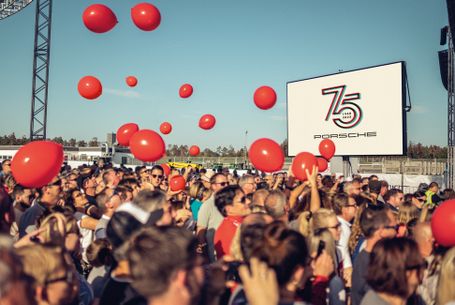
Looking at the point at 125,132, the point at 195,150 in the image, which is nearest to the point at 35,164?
the point at 125,132

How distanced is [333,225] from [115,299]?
6.48ft

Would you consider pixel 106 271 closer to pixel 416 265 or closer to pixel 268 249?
pixel 268 249

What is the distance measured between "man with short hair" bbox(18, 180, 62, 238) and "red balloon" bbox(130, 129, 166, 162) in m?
1.38

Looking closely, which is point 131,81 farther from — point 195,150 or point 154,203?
point 154,203

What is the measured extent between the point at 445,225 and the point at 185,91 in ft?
29.3

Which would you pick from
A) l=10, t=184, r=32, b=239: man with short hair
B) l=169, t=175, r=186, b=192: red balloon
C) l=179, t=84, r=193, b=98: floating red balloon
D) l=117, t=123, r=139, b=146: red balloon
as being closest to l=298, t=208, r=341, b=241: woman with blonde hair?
l=169, t=175, r=186, b=192: red balloon

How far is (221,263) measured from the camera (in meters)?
2.49

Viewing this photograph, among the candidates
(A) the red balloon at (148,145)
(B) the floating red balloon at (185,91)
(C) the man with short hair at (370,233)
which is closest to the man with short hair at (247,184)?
(A) the red balloon at (148,145)

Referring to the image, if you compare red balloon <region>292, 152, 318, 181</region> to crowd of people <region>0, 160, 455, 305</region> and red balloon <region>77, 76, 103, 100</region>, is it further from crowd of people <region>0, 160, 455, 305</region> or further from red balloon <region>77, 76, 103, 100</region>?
red balloon <region>77, 76, 103, 100</region>

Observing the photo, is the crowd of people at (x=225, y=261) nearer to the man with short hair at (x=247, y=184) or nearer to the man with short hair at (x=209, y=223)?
the man with short hair at (x=209, y=223)

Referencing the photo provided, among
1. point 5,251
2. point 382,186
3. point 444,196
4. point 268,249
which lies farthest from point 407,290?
point 382,186

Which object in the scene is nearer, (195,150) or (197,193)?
(197,193)

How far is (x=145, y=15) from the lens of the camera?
7.00m

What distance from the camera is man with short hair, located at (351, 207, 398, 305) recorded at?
2.95 metres
